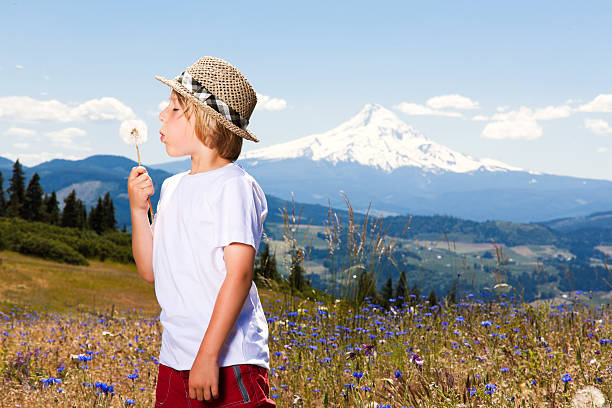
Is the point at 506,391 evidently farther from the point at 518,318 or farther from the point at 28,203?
the point at 28,203

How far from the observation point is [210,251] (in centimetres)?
217

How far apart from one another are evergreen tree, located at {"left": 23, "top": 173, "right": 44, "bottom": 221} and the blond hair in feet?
234

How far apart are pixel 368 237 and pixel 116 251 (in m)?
A: 41.5

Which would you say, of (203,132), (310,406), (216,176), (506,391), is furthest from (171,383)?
(506,391)

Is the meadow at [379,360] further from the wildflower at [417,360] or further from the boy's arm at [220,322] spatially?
the boy's arm at [220,322]

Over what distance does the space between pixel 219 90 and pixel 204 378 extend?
1.24 m

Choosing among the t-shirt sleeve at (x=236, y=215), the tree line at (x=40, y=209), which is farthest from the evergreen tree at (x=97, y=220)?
the t-shirt sleeve at (x=236, y=215)

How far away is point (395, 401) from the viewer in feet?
14.0

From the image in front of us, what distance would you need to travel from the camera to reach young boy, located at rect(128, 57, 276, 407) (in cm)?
207

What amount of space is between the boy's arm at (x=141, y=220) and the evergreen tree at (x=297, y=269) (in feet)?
9.87

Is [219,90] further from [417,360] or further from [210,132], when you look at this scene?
[417,360]

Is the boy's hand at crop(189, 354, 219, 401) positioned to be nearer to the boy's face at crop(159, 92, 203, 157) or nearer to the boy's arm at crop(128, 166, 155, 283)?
the boy's arm at crop(128, 166, 155, 283)

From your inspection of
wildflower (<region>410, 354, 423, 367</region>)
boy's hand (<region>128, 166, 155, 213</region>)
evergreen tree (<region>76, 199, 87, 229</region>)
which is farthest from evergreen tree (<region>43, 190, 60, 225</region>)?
boy's hand (<region>128, 166, 155, 213</region>)

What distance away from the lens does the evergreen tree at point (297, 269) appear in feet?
18.2
